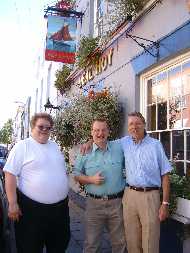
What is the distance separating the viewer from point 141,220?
443 centimetres

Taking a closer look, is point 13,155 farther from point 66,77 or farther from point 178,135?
point 66,77

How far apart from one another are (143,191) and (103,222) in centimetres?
59

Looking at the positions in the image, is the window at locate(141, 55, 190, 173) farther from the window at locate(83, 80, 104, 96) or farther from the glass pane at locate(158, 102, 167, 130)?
the window at locate(83, 80, 104, 96)

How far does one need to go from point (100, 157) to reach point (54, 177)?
1.86ft

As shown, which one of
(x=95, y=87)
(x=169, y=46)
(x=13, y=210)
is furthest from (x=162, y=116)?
(x=95, y=87)

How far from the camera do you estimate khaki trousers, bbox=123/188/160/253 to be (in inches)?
172

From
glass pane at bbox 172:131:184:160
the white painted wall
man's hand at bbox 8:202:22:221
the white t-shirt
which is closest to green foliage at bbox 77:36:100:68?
the white painted wall

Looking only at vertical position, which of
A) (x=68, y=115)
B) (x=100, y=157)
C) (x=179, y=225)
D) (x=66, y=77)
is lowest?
(x=179, y=225)

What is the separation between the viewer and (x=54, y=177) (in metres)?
4.30

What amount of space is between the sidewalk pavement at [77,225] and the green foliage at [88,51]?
341cm

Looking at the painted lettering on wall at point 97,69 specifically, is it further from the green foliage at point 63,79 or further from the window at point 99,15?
the green foliage at point 63,79

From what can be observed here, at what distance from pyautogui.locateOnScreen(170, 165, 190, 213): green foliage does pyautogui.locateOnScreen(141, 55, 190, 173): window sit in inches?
29.2

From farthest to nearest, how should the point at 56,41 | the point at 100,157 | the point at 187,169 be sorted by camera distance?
the point at 56,41 → the point at 187,169 → the point at 100,157

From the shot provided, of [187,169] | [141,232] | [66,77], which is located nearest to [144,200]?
[141,232]
